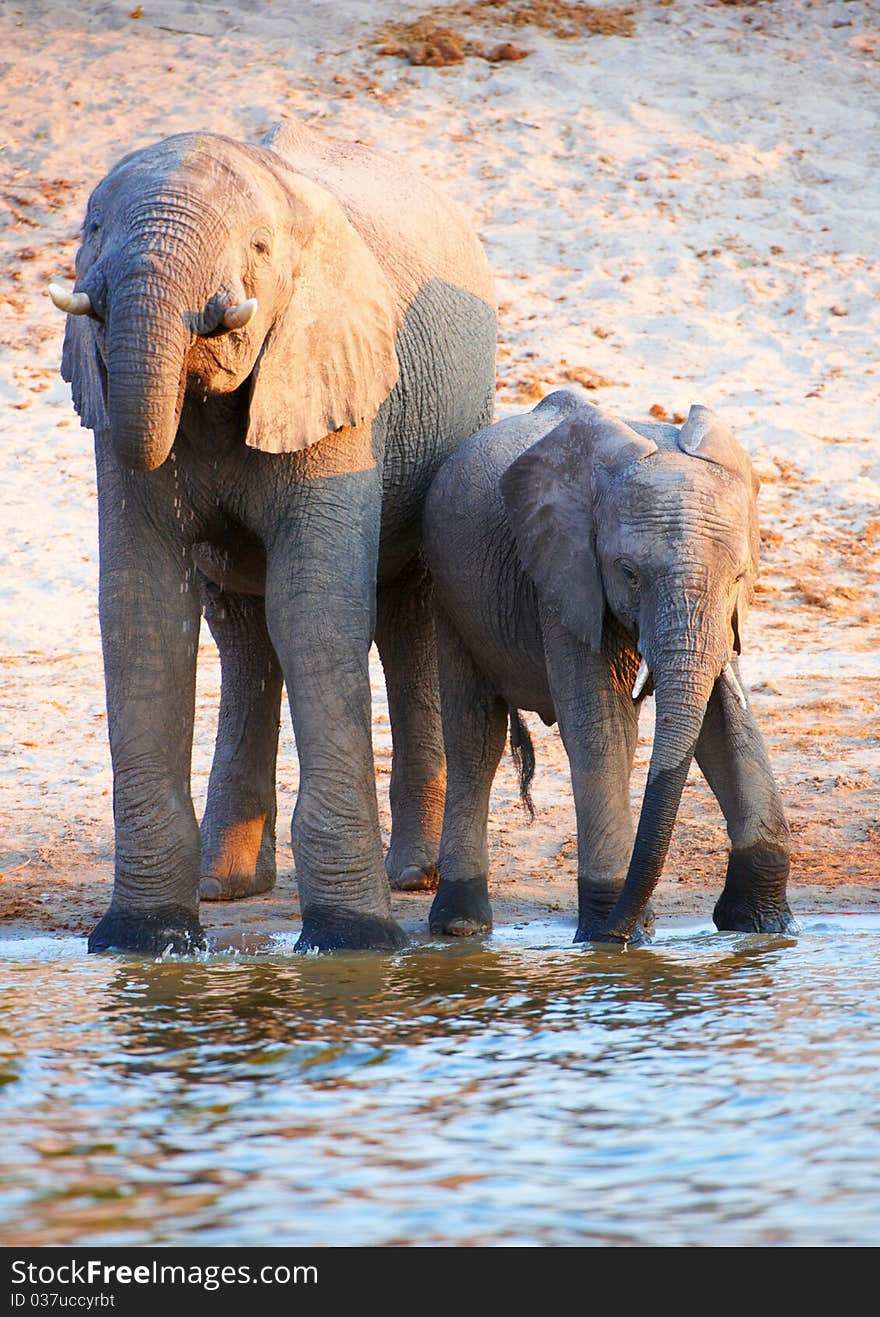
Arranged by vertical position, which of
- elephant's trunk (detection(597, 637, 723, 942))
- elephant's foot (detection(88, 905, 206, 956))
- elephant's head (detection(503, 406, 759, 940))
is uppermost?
elephant's head (detection(503, 406, 759, 940))

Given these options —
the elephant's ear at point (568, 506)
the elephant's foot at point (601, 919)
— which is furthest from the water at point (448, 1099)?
the elephant's ear at point (568, 506)

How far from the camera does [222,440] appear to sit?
17.4 ft

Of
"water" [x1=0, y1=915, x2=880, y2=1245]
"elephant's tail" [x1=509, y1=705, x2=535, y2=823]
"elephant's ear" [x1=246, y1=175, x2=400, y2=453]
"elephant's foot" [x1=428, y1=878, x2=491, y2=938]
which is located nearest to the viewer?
"water" [x1=0, y1=915, x2=880, y2=1245]

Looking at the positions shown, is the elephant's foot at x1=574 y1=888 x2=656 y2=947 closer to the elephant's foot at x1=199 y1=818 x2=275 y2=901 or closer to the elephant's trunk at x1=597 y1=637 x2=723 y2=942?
the elephant's trunk at x1=597 y1=637 x2=723 y2=942

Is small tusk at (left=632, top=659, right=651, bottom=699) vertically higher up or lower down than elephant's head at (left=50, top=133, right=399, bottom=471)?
lower down

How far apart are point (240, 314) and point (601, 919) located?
192cm

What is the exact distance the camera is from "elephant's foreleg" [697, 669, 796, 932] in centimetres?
549

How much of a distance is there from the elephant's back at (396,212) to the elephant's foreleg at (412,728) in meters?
1.02

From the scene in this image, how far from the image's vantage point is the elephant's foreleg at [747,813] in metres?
5.49

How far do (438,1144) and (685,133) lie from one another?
1471cm

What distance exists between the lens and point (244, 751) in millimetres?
6746

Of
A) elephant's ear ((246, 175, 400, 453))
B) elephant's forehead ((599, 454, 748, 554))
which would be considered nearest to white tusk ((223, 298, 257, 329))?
elephant's ear ((246, 175, 400, 453))

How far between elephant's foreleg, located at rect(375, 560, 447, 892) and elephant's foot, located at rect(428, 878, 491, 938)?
628 millimetres

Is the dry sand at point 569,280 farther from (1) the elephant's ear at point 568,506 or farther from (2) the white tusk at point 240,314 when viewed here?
(2) the white tusk at point 240,314
